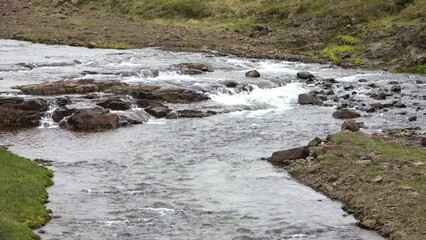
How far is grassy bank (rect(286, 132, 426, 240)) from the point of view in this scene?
89.2 ft

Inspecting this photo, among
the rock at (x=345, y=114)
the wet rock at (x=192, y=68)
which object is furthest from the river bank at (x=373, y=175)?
the wet rock at (x=192, y=68)

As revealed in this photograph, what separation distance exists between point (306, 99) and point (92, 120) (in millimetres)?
18747

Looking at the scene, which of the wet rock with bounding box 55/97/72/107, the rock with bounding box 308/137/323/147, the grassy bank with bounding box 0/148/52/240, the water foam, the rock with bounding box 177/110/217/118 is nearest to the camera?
the grassy bank with bounding box 0/148/52/240

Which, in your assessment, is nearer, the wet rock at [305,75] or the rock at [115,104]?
the rock at [115,104]

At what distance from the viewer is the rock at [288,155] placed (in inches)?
1485

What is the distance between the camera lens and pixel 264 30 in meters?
91.2

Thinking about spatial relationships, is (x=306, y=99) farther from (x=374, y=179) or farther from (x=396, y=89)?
(x=374, y=179)

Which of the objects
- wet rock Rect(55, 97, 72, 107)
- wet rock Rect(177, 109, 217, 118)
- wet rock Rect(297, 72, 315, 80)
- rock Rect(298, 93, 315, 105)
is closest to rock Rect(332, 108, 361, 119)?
rock Rect(298, 93, 315, 105)

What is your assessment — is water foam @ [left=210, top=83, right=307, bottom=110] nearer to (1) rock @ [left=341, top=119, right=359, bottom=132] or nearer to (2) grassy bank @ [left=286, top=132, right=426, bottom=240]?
(1) rock @ [left=341, top=119, right=359, bottom=132]

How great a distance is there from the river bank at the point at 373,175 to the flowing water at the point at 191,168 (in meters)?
0.89

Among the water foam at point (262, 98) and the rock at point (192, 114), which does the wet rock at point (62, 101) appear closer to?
the rock at point (192, 114)

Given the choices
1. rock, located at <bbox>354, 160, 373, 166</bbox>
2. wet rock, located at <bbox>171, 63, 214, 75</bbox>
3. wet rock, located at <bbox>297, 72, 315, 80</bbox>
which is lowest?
rock, located at <bbox>354, 160, 373, 166</bbox>

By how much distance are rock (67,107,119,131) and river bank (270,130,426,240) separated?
46.5ft

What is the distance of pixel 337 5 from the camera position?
90.7m
